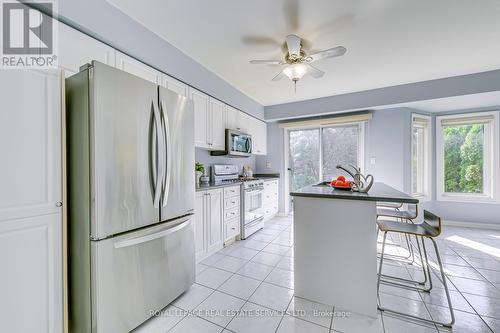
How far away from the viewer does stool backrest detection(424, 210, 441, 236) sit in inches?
62.0

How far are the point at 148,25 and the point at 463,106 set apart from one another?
520cm

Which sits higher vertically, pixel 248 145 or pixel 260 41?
pixel 260 41

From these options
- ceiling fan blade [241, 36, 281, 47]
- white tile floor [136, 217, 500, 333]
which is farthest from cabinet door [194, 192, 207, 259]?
ceiling fan blade [241, 36, 281, 47]

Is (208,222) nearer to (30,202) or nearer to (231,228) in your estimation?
(231,228)

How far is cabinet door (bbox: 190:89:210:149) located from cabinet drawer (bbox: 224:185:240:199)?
70 centimetres

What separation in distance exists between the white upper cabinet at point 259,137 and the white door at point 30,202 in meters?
3.38

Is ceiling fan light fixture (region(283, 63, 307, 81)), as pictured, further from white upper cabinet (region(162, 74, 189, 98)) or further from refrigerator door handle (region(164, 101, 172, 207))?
refrigerator door handle (region(164, 101, 172, 207))

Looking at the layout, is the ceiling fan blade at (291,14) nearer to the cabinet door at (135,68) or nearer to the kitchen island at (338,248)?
the cabinet door at (135,68)

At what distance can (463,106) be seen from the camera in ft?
12.3

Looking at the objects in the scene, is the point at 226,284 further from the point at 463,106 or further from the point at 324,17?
the point at 463,106

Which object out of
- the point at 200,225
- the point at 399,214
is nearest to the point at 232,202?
the point at 200,225

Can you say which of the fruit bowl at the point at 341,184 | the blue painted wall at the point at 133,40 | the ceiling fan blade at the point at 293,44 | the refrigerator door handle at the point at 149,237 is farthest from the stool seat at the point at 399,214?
the blue painted wall at the point at 133,40

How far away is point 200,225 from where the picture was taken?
2502 mm

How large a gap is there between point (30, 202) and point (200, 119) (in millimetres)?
1934
